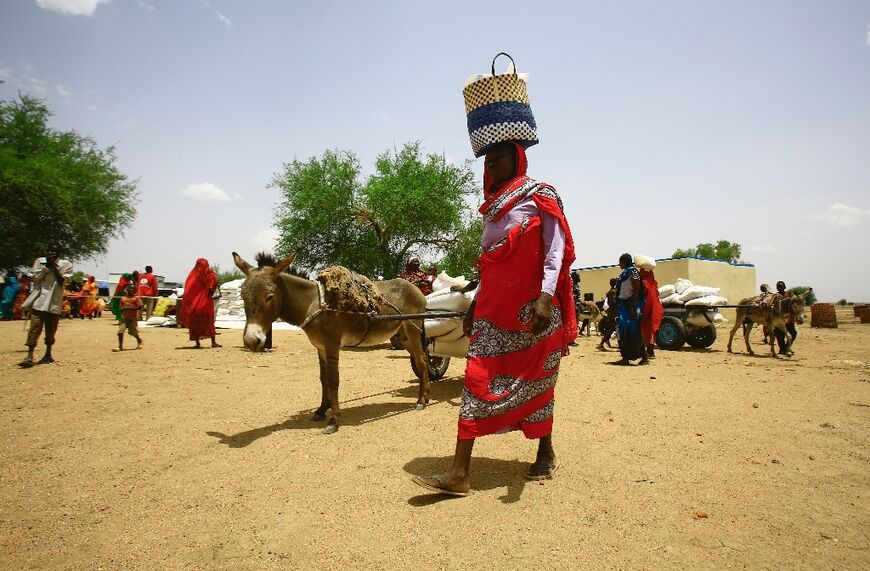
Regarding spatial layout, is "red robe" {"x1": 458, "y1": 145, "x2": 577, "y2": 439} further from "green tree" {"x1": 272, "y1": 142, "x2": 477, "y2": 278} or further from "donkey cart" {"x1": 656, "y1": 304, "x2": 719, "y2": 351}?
"green tree" {"x1": 272, "y1": 142, "x2": 477, "y2": 278}

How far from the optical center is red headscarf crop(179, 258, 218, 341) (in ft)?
39.3

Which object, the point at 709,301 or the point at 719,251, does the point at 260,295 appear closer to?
the point at 709,301

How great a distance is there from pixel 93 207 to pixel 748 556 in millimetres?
33676

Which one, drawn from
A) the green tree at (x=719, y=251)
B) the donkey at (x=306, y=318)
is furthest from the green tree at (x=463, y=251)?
the green tree at (x=719, y=251)

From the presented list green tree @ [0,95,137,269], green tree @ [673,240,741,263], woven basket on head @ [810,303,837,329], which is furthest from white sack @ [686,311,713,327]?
green tree @ [673,240,741,263]

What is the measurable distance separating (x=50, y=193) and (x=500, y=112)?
2958 centimetres

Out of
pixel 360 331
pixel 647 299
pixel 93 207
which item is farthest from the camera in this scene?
pixel 93 207

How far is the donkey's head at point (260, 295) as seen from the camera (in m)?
4.28

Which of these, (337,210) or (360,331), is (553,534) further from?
(337,210)

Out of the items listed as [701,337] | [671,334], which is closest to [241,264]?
[671,334]

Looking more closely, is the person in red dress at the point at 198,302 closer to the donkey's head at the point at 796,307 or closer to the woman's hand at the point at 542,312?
the woman's hand at the point at 542,312

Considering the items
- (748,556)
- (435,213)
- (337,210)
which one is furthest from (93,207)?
(748,556)

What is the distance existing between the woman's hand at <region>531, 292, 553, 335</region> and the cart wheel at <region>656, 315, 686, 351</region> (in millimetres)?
10711

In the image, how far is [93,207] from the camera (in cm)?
2723
